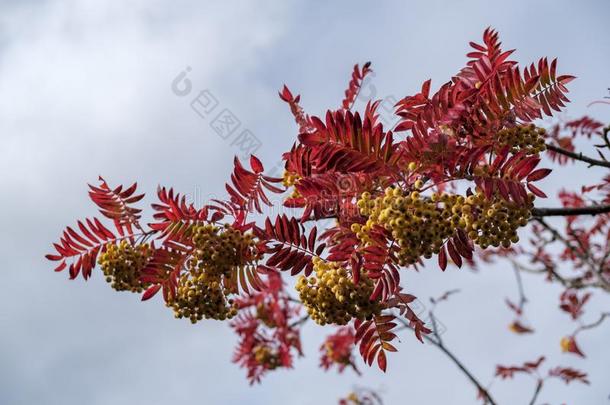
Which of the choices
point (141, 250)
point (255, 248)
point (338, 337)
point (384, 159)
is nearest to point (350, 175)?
→ point (384, 159)

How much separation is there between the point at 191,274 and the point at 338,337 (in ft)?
16.5

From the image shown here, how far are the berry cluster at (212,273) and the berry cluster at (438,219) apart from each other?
593 millimetres

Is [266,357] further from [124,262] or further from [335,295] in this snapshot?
[335,295]

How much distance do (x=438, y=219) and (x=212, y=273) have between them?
101 cm

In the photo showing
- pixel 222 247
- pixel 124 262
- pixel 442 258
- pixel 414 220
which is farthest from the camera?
pixel 124 262

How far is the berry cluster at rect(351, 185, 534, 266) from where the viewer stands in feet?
6.30

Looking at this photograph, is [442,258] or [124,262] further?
[124,262]

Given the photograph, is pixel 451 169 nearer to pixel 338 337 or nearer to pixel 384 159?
pixel 384 159

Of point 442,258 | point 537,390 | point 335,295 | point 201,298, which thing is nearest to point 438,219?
point 442,258

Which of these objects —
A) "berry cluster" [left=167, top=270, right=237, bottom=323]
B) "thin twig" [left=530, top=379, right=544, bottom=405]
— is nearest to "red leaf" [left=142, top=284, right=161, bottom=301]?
"berry cluster" [left=167, top=270, right=237, bottom=323]

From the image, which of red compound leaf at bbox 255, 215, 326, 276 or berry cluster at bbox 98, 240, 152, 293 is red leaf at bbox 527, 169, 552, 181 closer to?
red compound leaf at bbox 255, 215, 326, 276

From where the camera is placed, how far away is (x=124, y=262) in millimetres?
2564

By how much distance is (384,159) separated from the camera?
6.64ft

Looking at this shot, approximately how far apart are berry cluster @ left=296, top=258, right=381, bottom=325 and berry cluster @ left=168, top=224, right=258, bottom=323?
0.29m
